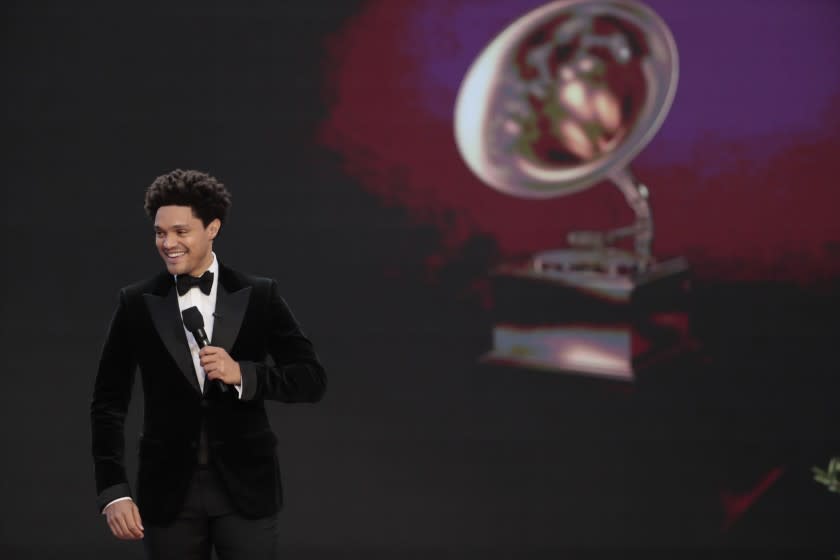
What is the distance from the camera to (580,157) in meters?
2.93

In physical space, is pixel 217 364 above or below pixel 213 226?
below

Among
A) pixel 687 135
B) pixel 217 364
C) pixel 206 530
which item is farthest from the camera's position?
pixel 687 135

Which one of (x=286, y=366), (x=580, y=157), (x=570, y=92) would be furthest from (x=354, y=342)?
(x=286, y=366)

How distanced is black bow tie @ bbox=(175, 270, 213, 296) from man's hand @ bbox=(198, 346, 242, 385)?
0.59ft

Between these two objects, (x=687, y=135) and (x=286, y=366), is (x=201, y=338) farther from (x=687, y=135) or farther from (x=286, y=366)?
(x=687, y=135)

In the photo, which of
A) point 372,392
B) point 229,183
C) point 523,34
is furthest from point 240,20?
point 372,392

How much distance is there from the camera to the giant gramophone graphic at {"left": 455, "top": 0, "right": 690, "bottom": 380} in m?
2.92

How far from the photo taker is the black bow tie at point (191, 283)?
71.0 inches

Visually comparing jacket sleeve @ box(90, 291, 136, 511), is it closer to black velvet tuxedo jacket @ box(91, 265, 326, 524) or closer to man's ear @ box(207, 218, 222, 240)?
black velvet tuxedo jacket @ box(91, 265, 326, 524)

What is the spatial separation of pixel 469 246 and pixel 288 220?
57 centimetres

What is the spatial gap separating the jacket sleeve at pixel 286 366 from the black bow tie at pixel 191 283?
12 cm

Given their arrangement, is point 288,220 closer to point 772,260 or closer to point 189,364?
point 189,364

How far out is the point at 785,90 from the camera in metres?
2.94

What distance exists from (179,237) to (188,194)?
85 millimetres
